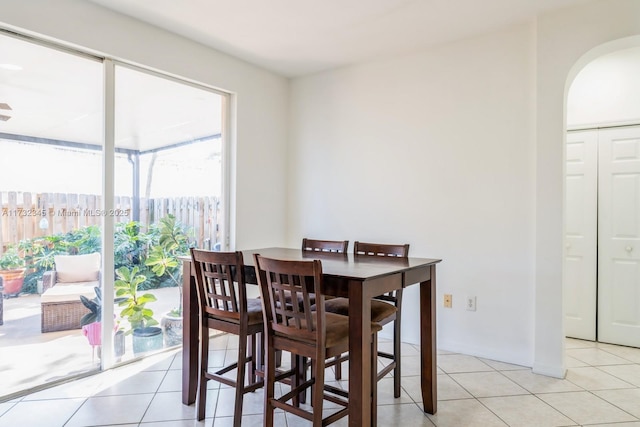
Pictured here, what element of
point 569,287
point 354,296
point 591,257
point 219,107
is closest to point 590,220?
point 591,257

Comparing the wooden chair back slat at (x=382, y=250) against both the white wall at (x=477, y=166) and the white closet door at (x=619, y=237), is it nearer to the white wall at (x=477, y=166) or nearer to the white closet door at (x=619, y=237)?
the white wall at (x=477, y=166)

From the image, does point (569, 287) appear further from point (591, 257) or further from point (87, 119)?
point (87, 119)

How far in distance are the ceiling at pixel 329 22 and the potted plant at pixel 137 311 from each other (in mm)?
1981

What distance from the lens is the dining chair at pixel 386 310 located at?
90.0 inches

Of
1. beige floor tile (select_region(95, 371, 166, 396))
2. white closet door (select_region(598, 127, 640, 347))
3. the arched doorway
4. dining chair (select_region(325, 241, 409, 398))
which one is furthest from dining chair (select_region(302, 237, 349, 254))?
white closet door (select_region(598, 127, 640, 347))

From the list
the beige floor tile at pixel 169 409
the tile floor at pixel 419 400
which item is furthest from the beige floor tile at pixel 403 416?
the beige floor tile at pixel 169 409

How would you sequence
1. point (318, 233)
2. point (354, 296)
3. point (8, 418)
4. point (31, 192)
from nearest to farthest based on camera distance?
point (354, 296) < point (8, 418) < point (31, 192) < point (318, 233)

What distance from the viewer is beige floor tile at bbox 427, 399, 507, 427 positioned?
2184 mm

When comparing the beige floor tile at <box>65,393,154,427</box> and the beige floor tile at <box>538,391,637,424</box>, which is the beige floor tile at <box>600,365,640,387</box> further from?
the beige floor tile at <box>65,393,154,427</box>

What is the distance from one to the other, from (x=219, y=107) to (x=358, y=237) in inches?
73.5

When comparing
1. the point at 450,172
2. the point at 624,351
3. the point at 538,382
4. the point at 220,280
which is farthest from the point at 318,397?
the point at 624,351

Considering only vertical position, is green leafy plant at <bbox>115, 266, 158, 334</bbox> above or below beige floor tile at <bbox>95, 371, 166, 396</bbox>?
above

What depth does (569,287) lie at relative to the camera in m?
3.70

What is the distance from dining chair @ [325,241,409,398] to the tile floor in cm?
24
